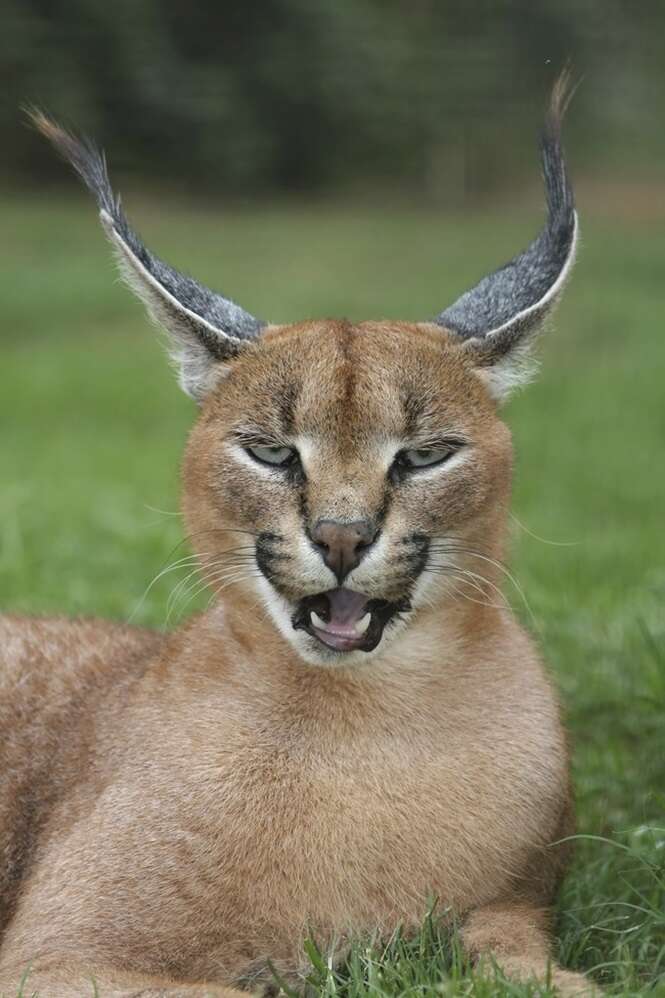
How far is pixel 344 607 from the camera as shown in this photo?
15.0 feet

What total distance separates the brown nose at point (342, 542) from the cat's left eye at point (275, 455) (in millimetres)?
333

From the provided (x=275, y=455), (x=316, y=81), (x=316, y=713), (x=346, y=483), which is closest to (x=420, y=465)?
(x=346, y=483)

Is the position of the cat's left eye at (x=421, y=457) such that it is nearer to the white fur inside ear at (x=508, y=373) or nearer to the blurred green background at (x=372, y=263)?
the white fur inside ear at (x=508, y=373)

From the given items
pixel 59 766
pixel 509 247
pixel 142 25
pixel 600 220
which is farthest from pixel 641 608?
pixel 142 25

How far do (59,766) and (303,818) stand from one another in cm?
98

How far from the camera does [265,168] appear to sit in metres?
29.6

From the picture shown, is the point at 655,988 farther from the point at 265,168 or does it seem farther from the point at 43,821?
the point at 265,168

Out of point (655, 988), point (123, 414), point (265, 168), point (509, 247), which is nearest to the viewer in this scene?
point (655, 988)

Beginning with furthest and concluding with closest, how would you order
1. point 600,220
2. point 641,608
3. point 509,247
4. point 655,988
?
point 600,220 → point 509,247 → point 641,608 → point 655,988

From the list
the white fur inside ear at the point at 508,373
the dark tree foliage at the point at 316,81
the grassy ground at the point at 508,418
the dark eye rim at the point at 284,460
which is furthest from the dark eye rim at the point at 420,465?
the dark tree foliage at the point at 316,81

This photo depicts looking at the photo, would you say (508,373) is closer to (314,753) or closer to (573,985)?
(314,753)

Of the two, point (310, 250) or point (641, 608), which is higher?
point (310, 250)

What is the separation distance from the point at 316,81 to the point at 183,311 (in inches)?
969

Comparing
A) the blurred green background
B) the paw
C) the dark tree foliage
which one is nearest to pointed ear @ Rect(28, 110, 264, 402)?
the blurred green background
